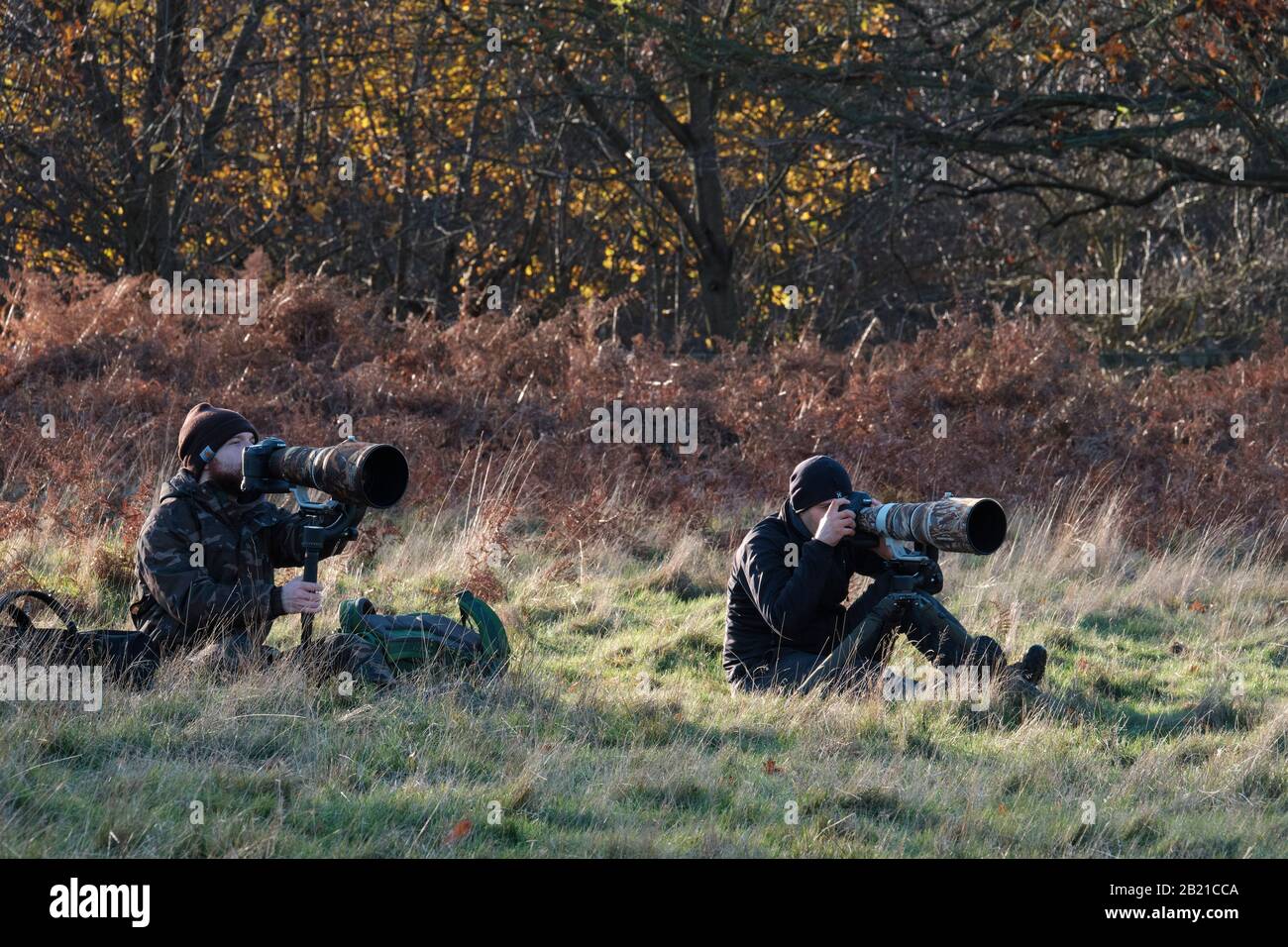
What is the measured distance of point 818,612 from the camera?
6215 mm

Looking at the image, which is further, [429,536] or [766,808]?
[429,536]

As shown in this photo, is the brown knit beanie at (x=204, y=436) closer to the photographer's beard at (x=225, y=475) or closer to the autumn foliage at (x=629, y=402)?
the photographer's beard at (x=225, y=475)

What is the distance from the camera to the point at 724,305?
55.0 ft

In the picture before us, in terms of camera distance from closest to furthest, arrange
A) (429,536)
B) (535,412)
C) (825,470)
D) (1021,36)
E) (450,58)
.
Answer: (825,470)
(429,536)
(535,412)
(1021,36)
(450,58)

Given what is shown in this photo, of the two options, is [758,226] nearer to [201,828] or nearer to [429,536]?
[429,536]

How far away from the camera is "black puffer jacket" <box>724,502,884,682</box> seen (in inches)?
229

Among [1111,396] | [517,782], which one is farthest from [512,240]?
[517,782]

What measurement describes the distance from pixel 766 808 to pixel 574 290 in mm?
14433

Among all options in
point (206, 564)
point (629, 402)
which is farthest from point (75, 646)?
point (629, 402)

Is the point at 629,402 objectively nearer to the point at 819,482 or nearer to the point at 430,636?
the point at 819,482

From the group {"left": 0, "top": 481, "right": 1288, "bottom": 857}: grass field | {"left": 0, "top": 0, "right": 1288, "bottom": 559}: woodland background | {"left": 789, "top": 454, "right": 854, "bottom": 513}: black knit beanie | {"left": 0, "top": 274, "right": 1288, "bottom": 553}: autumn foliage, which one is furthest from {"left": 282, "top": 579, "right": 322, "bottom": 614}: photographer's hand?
{"left": 0, "top": 274, "right": 1288, "bottom": 553}: autumn foliage

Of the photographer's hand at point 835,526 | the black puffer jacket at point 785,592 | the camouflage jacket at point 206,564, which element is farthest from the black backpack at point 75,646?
the photographer's hand at point 835,526

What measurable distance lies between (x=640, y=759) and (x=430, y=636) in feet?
4.11

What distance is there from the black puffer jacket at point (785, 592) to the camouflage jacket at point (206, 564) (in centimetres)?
175
